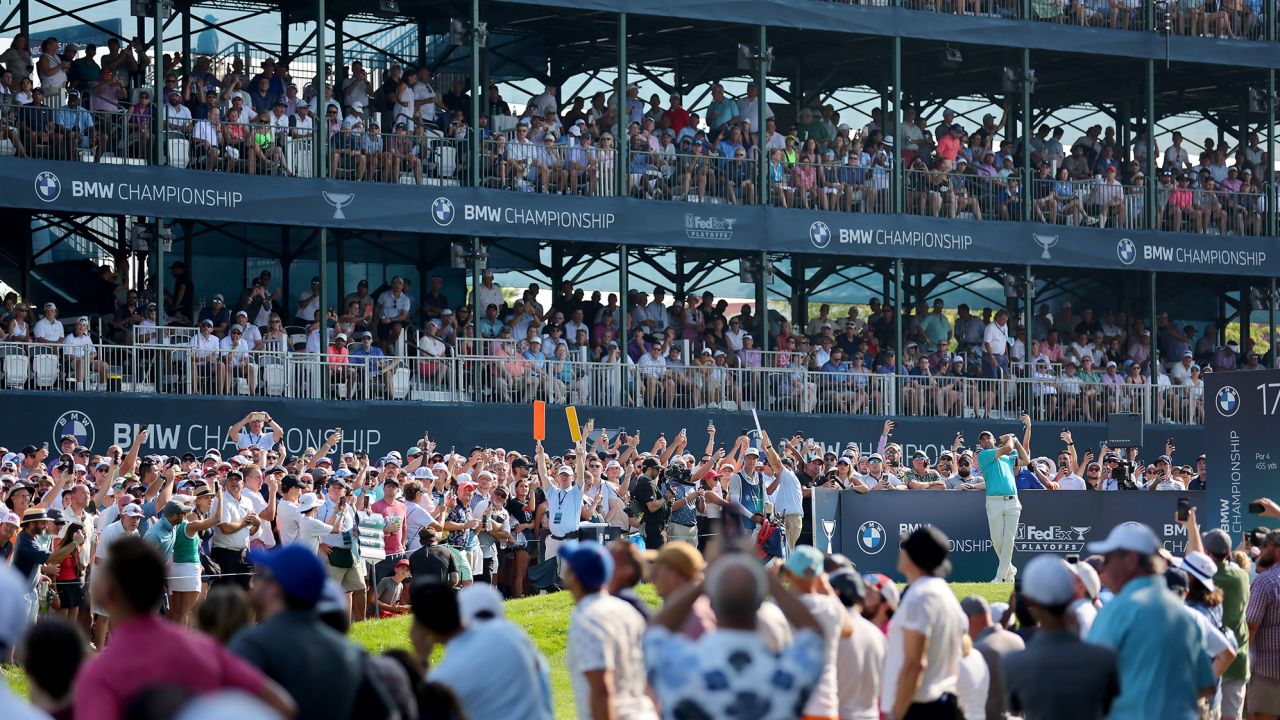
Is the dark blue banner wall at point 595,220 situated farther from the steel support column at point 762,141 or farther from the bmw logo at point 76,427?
the bmw logo at point 76,427

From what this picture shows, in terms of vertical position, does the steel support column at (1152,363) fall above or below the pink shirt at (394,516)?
above

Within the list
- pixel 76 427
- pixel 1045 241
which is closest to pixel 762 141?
pixel 1045 241

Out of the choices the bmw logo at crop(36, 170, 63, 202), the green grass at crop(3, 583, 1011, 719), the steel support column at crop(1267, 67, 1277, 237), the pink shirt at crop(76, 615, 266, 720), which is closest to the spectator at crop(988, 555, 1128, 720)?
the pink shirt at crop(76, 615, 266, 720)

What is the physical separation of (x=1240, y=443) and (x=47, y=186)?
53.1 feet

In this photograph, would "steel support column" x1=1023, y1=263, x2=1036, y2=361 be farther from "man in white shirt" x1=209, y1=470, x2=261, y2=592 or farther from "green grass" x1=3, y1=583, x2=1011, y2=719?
"man in white shirt" x1=209, y1=470, x2=261, y2=592

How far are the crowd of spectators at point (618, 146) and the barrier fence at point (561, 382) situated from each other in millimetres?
2987

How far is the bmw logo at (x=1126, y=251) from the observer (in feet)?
112

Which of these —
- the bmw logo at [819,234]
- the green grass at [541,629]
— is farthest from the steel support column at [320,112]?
the green grass at [541,629]

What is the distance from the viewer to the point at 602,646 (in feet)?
25.0

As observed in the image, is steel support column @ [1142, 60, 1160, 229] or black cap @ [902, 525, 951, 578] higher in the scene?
steel support column @ [1142, 60, 1160, 229]

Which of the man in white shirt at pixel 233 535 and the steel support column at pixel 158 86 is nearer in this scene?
the man in white shirt at pixel 233 535

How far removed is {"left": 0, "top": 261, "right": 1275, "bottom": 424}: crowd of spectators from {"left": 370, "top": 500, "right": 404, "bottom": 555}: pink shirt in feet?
24.8

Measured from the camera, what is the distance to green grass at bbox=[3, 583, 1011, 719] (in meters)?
15.2

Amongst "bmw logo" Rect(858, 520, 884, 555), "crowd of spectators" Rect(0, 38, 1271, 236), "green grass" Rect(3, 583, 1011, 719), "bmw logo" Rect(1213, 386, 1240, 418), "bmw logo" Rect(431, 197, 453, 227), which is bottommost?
"green grass" Rect(3, 583, 1011, 719)
